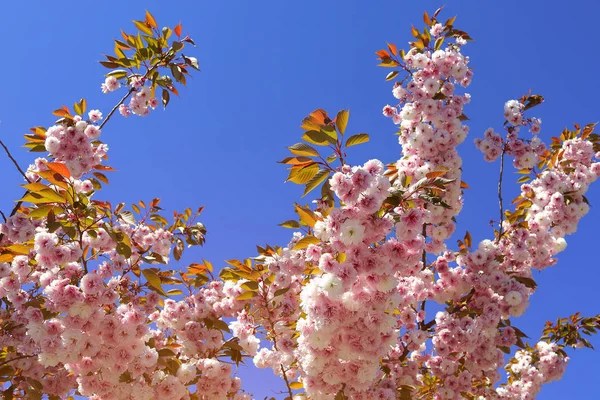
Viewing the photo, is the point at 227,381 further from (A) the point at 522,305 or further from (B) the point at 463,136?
(B) the point at 463,136

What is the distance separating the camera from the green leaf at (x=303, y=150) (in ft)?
10.3

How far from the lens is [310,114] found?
3.20m

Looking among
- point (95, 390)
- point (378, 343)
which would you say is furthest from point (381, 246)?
point (95, 390)

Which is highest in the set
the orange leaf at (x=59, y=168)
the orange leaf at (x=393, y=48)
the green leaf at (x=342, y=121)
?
the orange leaf at (x=393, y=48)

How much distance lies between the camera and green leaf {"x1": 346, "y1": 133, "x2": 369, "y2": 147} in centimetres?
316

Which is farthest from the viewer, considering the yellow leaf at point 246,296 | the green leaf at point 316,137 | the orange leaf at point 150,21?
the orange leaf at point 150,21

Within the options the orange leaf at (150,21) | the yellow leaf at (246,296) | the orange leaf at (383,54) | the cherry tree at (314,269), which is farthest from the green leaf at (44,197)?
the orange leaf at (383,54)

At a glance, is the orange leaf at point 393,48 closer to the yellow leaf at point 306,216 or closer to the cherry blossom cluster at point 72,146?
the yellow leaf at point 306,216

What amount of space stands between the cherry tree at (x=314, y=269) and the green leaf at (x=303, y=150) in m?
0.01

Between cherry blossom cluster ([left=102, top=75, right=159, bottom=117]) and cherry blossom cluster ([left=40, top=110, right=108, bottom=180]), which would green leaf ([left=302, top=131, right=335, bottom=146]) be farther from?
cherry blossom cluster ([left=102, top=75, right=159, bottom=117])

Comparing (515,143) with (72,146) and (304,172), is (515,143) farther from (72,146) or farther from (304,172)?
(72,146)

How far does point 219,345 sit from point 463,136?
3.06 meters

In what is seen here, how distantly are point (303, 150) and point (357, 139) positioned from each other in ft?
1.11

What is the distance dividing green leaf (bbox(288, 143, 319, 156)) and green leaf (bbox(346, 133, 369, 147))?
211 mm
